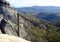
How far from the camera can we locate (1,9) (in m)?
38.0

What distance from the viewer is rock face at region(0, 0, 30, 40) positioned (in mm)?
29858

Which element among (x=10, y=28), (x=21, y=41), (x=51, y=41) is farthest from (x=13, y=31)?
(x=21, y=41)

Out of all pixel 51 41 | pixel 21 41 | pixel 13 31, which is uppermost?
pixel 21 41

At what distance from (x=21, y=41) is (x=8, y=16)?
28066 millimetres

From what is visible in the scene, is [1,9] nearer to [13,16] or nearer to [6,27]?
[13,16]

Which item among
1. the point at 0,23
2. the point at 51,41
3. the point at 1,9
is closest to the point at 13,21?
the point at 1,9

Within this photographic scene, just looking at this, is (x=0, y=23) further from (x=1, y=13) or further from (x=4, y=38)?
(x=4, y=38)

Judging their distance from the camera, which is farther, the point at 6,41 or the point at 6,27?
the point at 6,27

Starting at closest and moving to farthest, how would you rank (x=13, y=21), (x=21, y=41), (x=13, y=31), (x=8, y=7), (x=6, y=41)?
(x=6, y=41)
(x=21, y=41)
(x=13, y=31)
(x=13, y=21)
(x=8, y=7)

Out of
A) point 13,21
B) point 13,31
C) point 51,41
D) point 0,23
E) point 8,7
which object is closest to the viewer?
point 0,23

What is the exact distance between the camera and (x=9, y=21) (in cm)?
3312

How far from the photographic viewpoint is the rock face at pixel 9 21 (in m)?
29.9

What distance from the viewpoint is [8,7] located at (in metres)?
39.1

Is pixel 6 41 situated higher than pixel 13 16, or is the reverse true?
pixel 6 41
